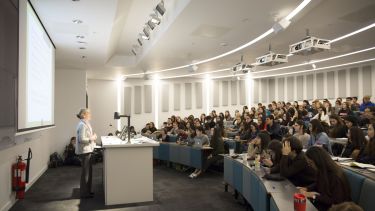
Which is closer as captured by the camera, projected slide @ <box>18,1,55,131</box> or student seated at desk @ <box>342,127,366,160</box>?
projected slide @ <box>18,1,55,131</box>

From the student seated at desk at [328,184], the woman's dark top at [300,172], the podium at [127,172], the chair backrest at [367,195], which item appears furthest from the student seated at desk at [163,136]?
the chair backrest at [367,195]

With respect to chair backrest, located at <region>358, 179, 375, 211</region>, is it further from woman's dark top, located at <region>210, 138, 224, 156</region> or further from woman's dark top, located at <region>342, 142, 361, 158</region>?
woman's dark top, located at <region>210, 138, 224, 156</region>

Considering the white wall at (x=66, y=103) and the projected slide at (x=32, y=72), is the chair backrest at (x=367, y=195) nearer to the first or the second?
the projected slide at (x=32, y=72)

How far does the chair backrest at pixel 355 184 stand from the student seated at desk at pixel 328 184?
13cm

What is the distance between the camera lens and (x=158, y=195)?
5223mm

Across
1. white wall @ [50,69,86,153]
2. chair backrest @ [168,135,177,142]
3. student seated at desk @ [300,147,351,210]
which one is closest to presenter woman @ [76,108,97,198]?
chair backrest @ [168,135,177,142]

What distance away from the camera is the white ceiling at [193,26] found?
4.62 meters

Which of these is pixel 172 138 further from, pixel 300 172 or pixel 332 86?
pixel 332 86

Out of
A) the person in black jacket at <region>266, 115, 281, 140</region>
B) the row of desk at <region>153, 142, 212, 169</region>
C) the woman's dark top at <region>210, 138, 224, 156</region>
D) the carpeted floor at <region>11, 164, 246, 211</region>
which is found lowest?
the carpeted floor at <region>11, 164, 246, 211</region>

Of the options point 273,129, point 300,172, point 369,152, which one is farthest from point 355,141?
point 273,129

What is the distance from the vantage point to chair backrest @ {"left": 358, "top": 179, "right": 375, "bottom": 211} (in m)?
2.37

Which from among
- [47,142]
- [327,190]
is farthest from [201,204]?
[47,142]

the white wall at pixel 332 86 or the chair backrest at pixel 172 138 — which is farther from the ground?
the white wall at pixel 332 86

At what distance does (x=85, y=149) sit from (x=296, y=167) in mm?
3569
